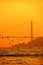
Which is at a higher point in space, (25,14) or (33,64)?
(25,14)

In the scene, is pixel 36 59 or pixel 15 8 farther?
pixel 15 8

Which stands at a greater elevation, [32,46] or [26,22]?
[26,22]

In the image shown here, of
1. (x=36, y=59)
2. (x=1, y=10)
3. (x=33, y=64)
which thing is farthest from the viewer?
(x=1, y=10)

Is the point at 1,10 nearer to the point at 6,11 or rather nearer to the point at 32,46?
the point at 6,11

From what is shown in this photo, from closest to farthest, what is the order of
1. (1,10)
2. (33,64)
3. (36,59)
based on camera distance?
1. (33,64)
2. (36,59)
3. (1,10)

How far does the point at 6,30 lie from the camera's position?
751 centimetres

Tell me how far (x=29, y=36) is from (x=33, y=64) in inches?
80.5

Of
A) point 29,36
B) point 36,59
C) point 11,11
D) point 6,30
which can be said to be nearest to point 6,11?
point 11,11

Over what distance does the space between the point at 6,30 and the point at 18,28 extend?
399 millimetres

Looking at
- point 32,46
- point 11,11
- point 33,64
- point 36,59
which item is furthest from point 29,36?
point 33,64

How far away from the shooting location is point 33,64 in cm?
557

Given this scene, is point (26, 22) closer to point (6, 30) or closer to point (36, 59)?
point (6, 30)

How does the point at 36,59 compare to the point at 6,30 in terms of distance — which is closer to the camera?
the point at 36,59

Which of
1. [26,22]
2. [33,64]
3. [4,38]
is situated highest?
[26,22]
